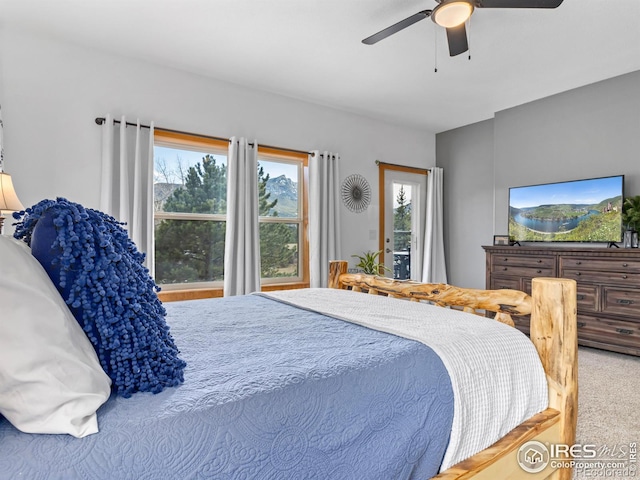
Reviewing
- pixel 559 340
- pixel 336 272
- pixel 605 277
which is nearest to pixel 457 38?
pixel 336 272

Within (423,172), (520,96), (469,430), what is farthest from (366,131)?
(469,430)

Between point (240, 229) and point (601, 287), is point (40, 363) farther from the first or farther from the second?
point (601, 287)

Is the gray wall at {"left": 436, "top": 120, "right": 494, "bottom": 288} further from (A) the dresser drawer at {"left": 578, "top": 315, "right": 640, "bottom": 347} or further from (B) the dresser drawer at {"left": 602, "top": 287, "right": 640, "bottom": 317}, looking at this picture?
(B) the dresser drawer at {"left": 602, "top": 287, "right": 640, "bottom": 317}

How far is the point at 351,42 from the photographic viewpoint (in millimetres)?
3113

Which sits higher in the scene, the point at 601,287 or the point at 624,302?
the point at 601,287

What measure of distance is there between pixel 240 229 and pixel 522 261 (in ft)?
9.47

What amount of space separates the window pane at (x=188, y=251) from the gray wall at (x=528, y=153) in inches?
132

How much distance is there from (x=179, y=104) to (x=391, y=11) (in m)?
2.08

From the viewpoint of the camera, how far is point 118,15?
2.73 metres

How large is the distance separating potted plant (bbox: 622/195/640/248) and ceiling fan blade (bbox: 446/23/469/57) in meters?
2.23

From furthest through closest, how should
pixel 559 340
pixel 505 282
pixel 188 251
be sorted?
pixel 505 282
pixel 188 251
pixel 559 340

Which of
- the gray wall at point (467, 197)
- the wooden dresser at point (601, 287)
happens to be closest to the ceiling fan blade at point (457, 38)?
the wooden dresser at point (601, 287)

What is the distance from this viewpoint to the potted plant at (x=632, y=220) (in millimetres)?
3396

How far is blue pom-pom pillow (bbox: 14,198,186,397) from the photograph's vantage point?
0.83 m
